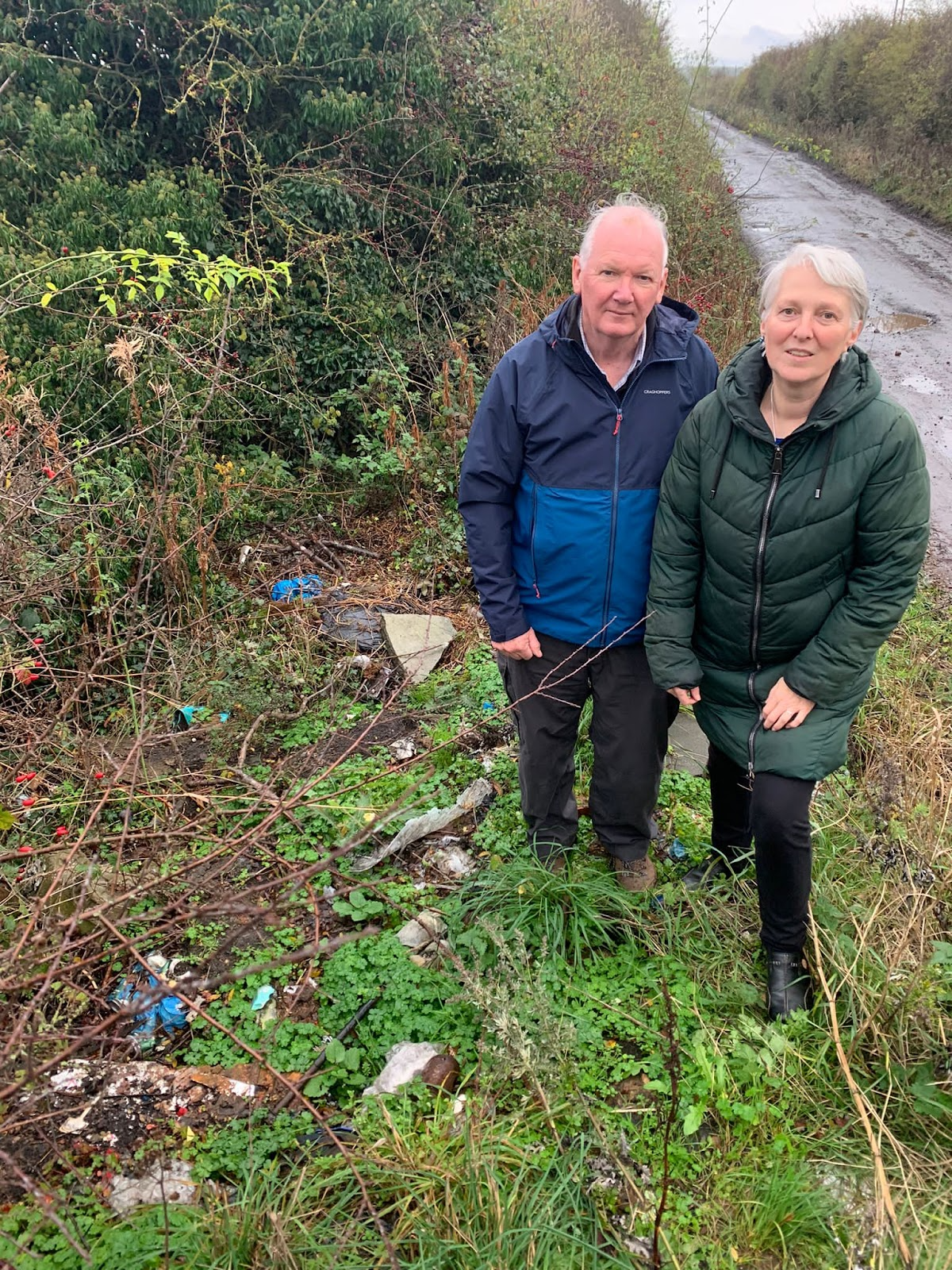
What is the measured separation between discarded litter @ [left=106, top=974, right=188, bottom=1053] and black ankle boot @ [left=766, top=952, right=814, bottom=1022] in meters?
1.86

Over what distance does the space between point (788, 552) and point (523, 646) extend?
0.88 meters

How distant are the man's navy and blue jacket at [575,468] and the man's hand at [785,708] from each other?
1.58 feet

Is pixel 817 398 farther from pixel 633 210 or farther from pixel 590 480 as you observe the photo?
pixel 633 210

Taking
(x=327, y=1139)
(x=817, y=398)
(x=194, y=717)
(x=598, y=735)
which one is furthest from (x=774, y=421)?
(x=194, y=717)

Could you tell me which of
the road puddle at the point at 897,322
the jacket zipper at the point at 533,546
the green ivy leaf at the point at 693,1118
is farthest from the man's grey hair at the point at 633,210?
the road puddle at the point at 897,322

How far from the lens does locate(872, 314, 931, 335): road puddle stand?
895cm

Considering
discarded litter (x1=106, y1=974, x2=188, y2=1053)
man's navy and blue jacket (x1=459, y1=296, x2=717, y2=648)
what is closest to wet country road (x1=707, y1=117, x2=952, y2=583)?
man's navy and blue jacket (x1=459, y1=296, x2=717, y2=648)

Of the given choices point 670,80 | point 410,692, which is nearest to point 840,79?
point 670,80

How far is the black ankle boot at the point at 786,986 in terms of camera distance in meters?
2.56

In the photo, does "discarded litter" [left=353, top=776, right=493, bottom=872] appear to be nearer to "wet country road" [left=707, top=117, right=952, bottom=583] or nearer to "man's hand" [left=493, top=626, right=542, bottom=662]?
"man's hand" [left=493, top=626, right=542, bottom=662]

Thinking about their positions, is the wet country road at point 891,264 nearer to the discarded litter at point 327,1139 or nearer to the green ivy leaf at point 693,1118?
the green ivy leaf at point 693,1118

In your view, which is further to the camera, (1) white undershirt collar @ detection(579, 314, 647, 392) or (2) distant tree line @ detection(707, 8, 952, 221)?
(2) distant tree line @ detection(707, 8, 952, 221)

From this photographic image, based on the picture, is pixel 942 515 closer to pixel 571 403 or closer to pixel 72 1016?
pixel 571 403

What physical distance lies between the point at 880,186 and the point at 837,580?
58.8ft
